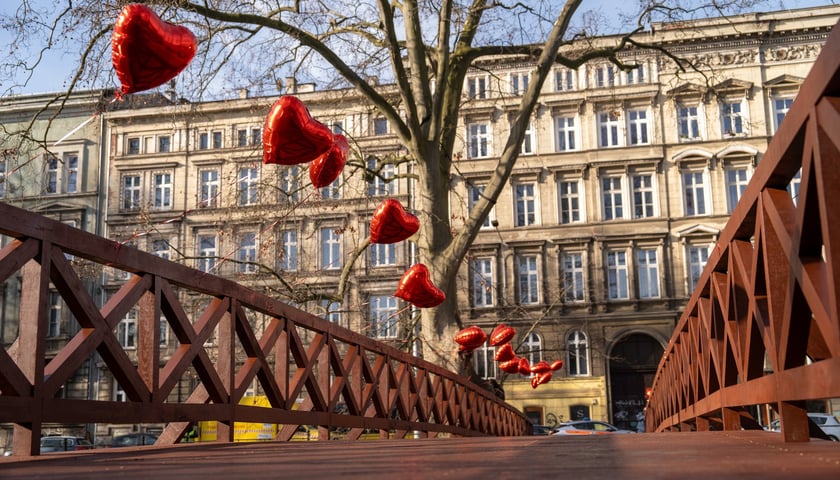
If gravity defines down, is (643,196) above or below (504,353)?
above

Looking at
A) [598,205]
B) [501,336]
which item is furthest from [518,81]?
[501,336]

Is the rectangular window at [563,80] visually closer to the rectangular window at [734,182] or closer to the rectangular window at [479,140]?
the rectangular window at [479,140]

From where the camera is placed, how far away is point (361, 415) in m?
8.91

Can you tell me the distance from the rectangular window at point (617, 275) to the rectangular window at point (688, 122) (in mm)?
5730

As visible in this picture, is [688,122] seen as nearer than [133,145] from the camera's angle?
Yes

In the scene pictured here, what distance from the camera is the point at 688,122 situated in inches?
1604

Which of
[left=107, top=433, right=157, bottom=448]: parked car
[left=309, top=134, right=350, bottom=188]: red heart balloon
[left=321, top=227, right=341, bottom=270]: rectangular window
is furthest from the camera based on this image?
[left=321, top=227, right=341, bottom=270]: rectangular window

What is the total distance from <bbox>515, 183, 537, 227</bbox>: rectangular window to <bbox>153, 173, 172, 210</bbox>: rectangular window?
16.6 metres

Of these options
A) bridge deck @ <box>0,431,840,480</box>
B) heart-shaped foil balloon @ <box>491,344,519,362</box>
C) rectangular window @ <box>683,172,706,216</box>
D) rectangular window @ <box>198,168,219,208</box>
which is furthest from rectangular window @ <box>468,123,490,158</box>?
bridge deck @ <box>0,431,840,480</box>

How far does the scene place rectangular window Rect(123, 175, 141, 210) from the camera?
45.8m

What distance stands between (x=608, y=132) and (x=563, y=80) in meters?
3.13

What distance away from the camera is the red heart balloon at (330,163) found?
10094 millimetres

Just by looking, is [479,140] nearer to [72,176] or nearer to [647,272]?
[647,272]

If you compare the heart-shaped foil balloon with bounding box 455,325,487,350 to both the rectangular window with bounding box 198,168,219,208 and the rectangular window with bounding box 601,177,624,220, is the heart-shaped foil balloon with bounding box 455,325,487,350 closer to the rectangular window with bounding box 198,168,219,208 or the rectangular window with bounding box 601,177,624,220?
the rectangular window with bounding box 601,177,624,220
